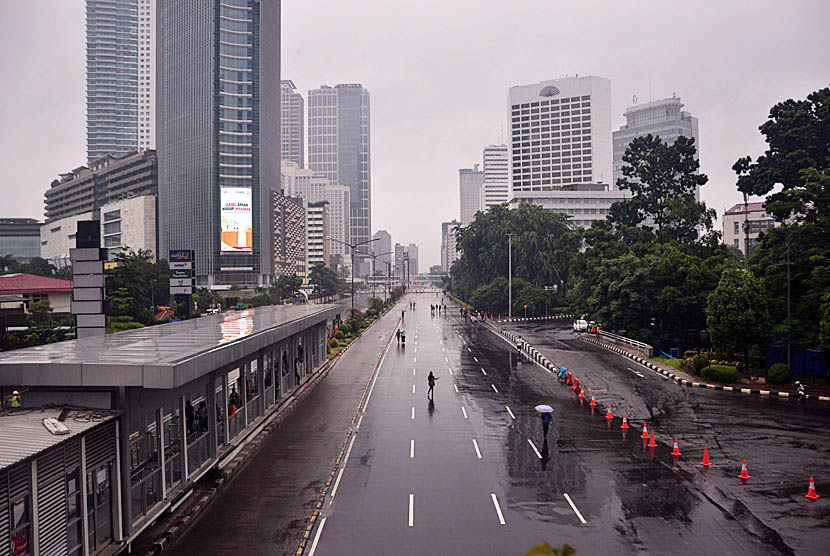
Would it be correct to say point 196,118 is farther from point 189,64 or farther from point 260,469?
point 260,469

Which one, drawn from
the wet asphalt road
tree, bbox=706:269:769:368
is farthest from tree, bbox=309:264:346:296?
tree, bbox=706:269:769:368

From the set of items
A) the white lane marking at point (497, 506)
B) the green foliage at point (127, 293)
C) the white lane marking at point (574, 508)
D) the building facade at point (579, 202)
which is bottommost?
the white lane marking at point (574, 508)

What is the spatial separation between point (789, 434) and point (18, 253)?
22381 cm

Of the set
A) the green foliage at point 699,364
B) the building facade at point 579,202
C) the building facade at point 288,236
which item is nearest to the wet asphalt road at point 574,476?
the green foliage at point 699,364

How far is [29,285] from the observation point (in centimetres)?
7100

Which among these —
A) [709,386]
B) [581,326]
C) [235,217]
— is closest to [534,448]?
→ [709,386]

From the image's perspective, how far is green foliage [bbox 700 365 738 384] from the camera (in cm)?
3319

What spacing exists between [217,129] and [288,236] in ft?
160

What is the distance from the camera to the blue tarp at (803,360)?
32.5 m

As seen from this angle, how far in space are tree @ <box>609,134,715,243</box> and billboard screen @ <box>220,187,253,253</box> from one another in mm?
83684

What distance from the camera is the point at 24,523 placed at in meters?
9.86

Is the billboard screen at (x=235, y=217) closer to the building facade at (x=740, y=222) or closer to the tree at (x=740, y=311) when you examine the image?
the building facade at (x=740, y=222)

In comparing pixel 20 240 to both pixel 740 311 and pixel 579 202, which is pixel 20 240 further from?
pixel 740 311

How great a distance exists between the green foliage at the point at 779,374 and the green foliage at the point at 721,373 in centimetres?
189
